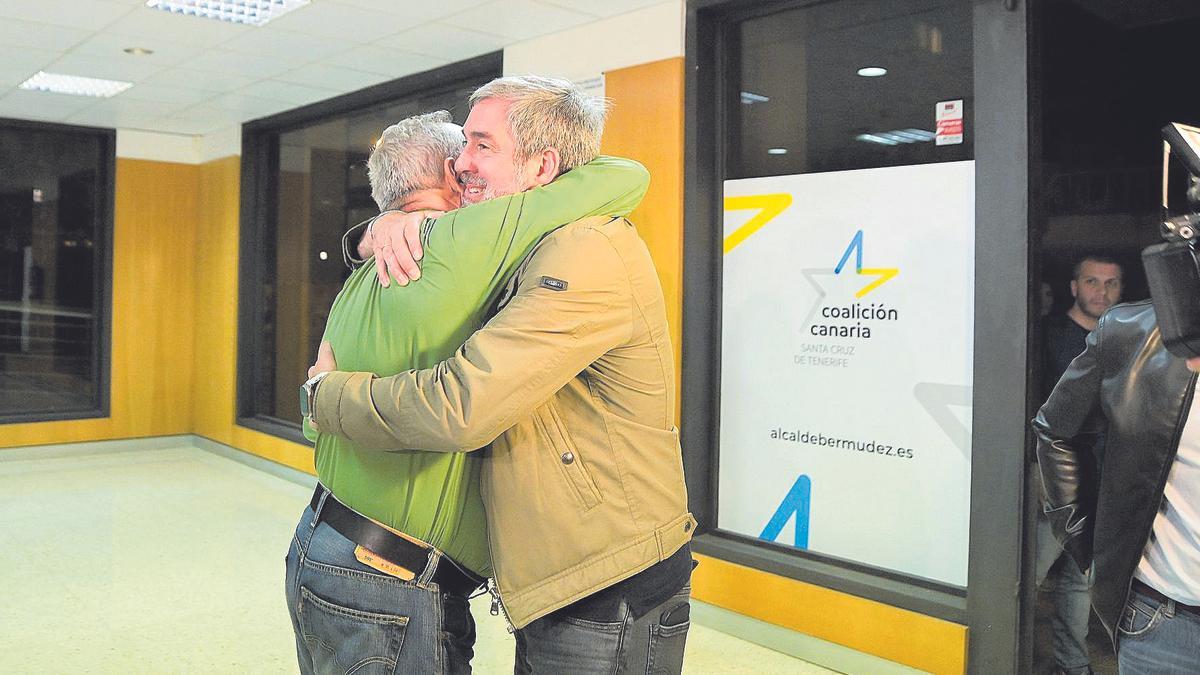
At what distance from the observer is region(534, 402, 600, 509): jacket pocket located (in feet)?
4.54

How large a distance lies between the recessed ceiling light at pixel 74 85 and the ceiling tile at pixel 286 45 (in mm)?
1563

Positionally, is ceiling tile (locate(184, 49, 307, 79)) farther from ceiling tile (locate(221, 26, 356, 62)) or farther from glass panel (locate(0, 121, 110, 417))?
glass panel (locate(0, 121, 110, 417))

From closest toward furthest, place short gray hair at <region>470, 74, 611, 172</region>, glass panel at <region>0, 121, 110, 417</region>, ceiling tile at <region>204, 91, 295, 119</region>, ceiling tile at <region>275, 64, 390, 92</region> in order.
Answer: short gray hair at <region>470, 74, 611, 172</region> < ceiling tile at <region>275, 64, 390, 92</region> < ceiling tile at <region>204, 91, 295, 119</region> < glass panel at <region>0, 121, 110, 417</region>

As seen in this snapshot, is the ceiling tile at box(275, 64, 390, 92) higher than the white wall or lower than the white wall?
higher

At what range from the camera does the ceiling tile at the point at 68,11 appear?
4500mm

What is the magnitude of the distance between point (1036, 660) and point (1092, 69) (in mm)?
2094

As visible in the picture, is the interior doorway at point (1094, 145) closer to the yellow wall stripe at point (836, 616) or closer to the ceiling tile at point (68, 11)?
the yellow wall stripe at point (836, 616)

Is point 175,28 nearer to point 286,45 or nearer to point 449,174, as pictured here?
point 286,45

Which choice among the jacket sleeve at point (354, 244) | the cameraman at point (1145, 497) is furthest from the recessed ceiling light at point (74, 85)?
the cameraman at point (1145, 497)

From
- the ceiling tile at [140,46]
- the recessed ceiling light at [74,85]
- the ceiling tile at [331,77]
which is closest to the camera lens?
the ceiling tile at [140,46]

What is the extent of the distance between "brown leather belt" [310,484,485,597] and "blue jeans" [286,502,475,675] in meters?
0.01

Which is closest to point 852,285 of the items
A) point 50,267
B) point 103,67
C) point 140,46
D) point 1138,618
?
point 1138,618

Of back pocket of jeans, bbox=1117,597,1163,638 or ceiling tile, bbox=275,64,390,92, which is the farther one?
ceiling tile, bbox=275,64,390,92

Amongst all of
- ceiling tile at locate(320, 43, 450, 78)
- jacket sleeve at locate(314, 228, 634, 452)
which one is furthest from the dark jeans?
ceiling tile at locate(320, 43, 450, 78)
